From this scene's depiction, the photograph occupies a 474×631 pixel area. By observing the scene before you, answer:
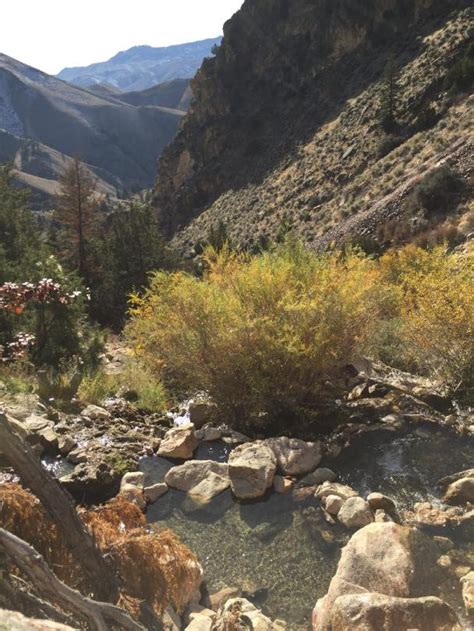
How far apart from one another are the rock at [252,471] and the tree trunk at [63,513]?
115 inches

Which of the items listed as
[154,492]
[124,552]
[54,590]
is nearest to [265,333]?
[154,492]

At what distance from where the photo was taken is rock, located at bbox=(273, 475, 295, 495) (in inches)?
259

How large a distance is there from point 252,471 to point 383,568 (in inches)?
96.9

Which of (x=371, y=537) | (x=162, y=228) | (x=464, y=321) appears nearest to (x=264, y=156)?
(x=162, y=228)

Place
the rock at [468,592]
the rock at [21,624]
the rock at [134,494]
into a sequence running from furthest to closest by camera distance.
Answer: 1. the rock at [134,494]
2. the rock at [468,592]
3. the rock at [21,624]

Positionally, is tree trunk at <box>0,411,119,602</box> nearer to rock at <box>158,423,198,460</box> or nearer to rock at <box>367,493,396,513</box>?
rock at <box>367,493,396,513</box>

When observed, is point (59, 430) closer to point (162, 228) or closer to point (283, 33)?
point (162, 228)

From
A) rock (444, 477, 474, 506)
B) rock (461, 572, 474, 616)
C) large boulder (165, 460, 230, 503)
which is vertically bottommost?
rock (444, 477, 474, 506)

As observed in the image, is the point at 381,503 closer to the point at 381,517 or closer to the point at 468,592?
the point at 381,517

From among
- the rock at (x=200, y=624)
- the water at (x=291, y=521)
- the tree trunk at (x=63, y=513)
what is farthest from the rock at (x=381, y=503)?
the tree trunk at (x=63, y=513)

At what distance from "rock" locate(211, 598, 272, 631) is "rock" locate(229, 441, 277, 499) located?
206cm

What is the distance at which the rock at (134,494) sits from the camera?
6.37 m

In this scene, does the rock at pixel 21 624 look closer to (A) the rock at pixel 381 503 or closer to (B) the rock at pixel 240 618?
(B) the rock at pixel 240 618

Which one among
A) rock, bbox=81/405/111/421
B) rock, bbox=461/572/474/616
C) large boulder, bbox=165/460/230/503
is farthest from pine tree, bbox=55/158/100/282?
rock, bbox=461/572/474/616
